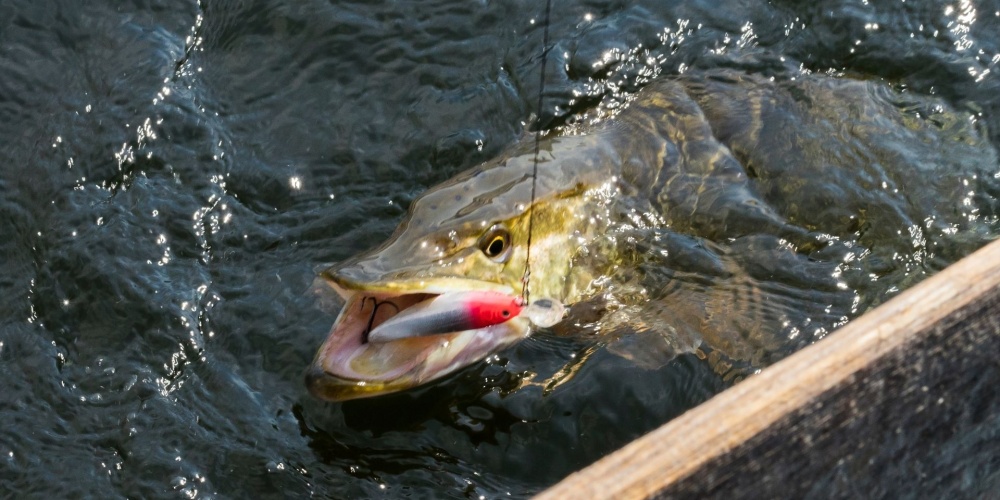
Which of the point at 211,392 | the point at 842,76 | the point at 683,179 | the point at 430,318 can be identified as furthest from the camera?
the point at 842,76

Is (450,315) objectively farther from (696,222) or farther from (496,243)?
(696,222)

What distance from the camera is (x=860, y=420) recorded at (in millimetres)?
1922

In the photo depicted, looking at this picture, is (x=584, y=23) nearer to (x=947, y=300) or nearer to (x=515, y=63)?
(x=515, y=63)

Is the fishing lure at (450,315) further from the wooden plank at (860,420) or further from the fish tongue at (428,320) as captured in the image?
the wooden plank at (860,420)

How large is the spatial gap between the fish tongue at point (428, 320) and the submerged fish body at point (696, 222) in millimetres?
14

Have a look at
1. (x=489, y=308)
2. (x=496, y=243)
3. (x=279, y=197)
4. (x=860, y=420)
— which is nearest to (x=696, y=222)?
(x=496, y=243)

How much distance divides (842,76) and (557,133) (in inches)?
57.6

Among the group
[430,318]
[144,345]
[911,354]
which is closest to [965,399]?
[911,354]

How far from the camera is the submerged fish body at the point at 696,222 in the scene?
11.4ft

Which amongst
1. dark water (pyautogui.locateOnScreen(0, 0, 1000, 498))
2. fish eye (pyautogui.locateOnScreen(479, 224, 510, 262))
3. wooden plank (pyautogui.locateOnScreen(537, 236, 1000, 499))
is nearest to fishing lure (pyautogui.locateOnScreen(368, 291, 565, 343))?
fish eye (pyautogui.locateOnScreen(479, 224, 510, 262))

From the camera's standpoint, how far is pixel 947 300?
1974 mm

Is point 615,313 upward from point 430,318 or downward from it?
downward

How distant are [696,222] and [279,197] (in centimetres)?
176

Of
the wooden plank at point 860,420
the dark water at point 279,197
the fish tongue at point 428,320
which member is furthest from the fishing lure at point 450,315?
the wooden plank at point 860,420
